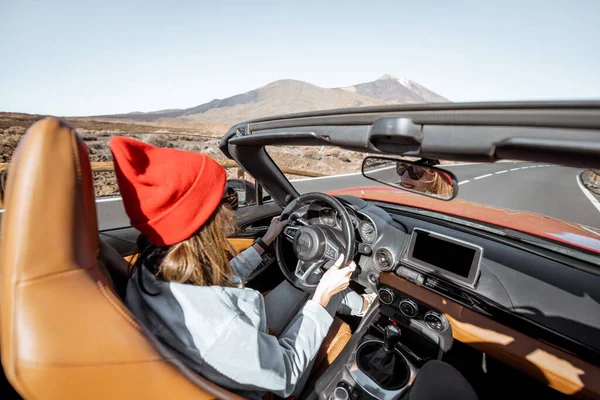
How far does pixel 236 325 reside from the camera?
3.75ft

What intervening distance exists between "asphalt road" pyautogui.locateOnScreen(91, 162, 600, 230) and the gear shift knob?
1.86 metres

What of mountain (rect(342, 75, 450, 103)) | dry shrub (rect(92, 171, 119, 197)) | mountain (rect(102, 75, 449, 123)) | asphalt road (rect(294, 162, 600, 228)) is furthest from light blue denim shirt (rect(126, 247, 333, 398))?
mountain (rect(342, 75, 450, 103))

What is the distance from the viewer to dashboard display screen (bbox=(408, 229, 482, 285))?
72.1 inches

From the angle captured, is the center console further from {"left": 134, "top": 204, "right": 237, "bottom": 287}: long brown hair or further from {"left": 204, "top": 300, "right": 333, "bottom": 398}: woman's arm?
{"left": 134, "top": 204, "right": 237, "bottom": 287}: long brown hair

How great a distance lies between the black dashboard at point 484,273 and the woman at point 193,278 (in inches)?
46.8

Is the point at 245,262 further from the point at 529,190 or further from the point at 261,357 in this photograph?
the point at 529,190

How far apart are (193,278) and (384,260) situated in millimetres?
1527

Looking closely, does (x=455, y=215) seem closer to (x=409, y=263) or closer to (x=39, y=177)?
(x=409, y=263)

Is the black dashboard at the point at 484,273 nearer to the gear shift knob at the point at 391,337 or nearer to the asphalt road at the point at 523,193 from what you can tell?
the gear shift knob at the point at 391,337

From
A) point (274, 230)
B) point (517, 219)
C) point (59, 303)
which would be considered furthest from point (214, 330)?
point (517, 219)

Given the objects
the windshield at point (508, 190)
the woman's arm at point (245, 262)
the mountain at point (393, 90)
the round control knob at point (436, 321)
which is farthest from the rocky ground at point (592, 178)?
the mountain at point (393, 90)

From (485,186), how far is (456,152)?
7.79 meters

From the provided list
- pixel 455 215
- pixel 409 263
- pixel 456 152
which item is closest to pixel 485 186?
pixel 455 215

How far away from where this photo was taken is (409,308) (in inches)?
87.0
